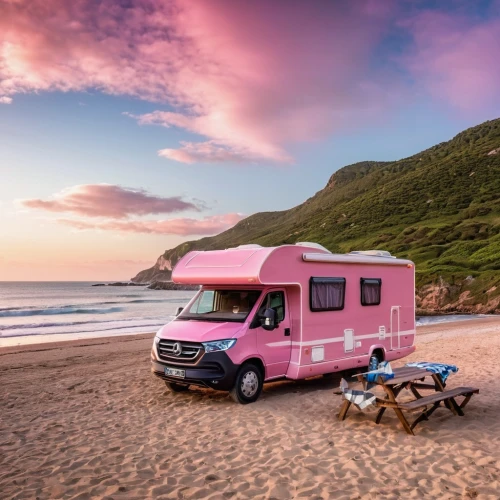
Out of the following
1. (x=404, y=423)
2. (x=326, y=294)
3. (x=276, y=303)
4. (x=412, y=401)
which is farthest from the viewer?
(x=326, y=294)

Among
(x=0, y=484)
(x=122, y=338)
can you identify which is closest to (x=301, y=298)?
(x=0, y=484)

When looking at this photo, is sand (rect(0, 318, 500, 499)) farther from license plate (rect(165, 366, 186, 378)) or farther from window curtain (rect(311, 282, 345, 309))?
window curtain (rect(311, 282, 345, 309))

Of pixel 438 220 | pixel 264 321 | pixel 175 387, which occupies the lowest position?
pixel 175 387

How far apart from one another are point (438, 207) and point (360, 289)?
79061mm

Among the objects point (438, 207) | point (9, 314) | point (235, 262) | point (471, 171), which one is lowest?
point (9, 314)

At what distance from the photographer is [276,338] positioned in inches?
396

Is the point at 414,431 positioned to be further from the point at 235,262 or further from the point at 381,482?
the point at 235,262

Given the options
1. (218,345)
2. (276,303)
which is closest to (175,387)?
(218,345)

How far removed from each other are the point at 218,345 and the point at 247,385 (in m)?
0.98

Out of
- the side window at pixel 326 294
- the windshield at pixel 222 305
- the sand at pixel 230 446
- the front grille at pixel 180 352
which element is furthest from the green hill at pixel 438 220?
the front grille at pixel 180 352

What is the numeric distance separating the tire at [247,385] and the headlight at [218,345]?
0.52m

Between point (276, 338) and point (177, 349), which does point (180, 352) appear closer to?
point (177, 349)

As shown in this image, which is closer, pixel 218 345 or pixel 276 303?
pixel 218 345

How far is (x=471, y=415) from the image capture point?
8.56 m
